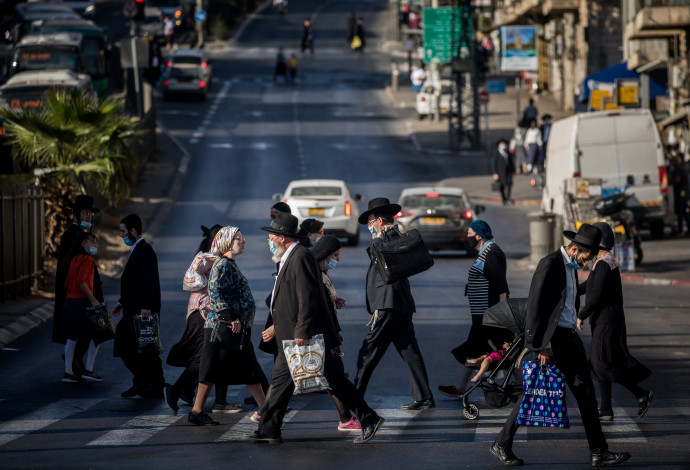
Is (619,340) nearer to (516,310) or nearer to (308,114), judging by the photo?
(516,310)

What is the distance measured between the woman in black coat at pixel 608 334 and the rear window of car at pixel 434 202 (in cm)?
1645

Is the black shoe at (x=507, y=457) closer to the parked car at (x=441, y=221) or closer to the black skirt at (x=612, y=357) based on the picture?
the black skirt at (x=612, y=357)

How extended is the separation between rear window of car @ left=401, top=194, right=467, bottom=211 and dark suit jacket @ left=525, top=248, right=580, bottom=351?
18302 mm

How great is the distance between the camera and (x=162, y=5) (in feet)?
286

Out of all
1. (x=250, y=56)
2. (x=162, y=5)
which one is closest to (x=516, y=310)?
(x=250, y=56)

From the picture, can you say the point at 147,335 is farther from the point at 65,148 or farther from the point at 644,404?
the point at 65,148

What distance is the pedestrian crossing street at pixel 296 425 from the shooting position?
10672mm

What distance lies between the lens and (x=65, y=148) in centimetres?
2330

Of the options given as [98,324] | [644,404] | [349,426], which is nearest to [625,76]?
[98,324]

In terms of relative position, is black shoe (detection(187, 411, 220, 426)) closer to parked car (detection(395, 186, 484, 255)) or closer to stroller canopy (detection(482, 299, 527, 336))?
stroller canopy (detection(482, 299, 527, 336))

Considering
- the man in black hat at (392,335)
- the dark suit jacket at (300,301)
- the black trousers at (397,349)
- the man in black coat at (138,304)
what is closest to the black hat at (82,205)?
the man in black coat at (138,304)

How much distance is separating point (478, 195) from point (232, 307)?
28.7 metres

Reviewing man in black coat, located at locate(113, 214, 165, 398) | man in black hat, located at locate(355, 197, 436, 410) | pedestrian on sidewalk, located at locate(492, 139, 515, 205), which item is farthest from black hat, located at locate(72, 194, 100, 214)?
pedestrian on sidewalk, located at locate(492, 139, 515, 205)

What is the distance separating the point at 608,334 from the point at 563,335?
1916 millimetres
